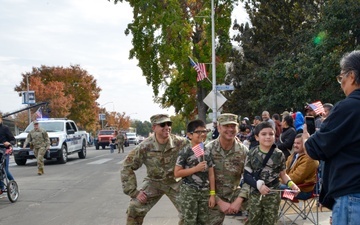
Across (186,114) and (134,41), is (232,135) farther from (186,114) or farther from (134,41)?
(186,114)

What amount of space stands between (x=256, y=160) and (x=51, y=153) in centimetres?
1686

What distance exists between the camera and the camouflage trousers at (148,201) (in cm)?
549

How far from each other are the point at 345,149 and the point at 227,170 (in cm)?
221

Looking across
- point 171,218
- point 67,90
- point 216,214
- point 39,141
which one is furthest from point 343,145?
point 67,90

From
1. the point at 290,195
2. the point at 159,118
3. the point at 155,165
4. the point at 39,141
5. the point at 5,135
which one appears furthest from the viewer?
the point at 39,141

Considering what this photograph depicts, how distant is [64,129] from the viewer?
21641 mm

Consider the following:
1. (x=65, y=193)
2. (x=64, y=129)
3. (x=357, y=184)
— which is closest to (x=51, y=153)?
(x=64, y=129)

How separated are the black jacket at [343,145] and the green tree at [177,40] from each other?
2551 centimetres

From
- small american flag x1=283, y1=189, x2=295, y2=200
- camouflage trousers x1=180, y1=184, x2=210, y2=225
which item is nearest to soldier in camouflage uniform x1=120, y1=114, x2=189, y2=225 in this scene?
camouflage trousers x1=180, y1=184, x2=210, y2=225

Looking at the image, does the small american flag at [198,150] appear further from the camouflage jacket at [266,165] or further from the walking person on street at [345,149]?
the walking person on street at [345,149]

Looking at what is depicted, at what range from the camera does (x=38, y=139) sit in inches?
657

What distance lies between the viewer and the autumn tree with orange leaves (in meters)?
58.3

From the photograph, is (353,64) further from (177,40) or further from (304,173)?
(177,40)

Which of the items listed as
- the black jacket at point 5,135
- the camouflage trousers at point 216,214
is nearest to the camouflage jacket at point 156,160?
the camouflage trousers at point 216,214
